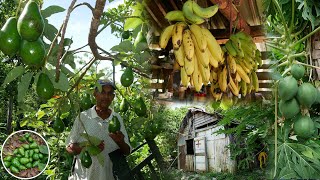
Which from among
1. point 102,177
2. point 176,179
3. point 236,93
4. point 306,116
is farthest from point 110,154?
point 176,179

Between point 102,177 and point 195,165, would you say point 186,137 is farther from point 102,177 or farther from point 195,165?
point 102,177

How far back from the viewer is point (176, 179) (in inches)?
32.5

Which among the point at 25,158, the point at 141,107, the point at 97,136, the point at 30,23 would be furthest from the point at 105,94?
the point at 30,23

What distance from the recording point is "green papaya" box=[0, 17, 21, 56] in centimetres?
102

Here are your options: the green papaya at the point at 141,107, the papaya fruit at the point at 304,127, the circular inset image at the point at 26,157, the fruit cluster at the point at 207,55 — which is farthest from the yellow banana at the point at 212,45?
the circular inset image at the point at 26,157

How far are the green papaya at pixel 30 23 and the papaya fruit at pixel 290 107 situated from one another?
A: 110 cm

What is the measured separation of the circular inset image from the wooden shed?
2.61 metres

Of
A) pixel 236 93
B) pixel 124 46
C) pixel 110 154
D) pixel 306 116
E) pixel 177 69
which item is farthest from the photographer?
pixel 110 154

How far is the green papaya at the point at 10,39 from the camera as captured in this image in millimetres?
1022

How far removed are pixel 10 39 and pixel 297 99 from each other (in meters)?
1.19

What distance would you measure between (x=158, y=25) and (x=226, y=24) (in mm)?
184

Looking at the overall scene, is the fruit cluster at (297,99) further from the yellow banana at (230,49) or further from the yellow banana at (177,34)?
the yellow banana at (177,34)

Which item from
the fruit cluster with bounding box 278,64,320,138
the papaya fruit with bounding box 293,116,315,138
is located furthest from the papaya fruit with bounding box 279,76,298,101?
the papaya fruit with bounding box 293,116,315,138

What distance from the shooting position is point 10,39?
1.04 m
